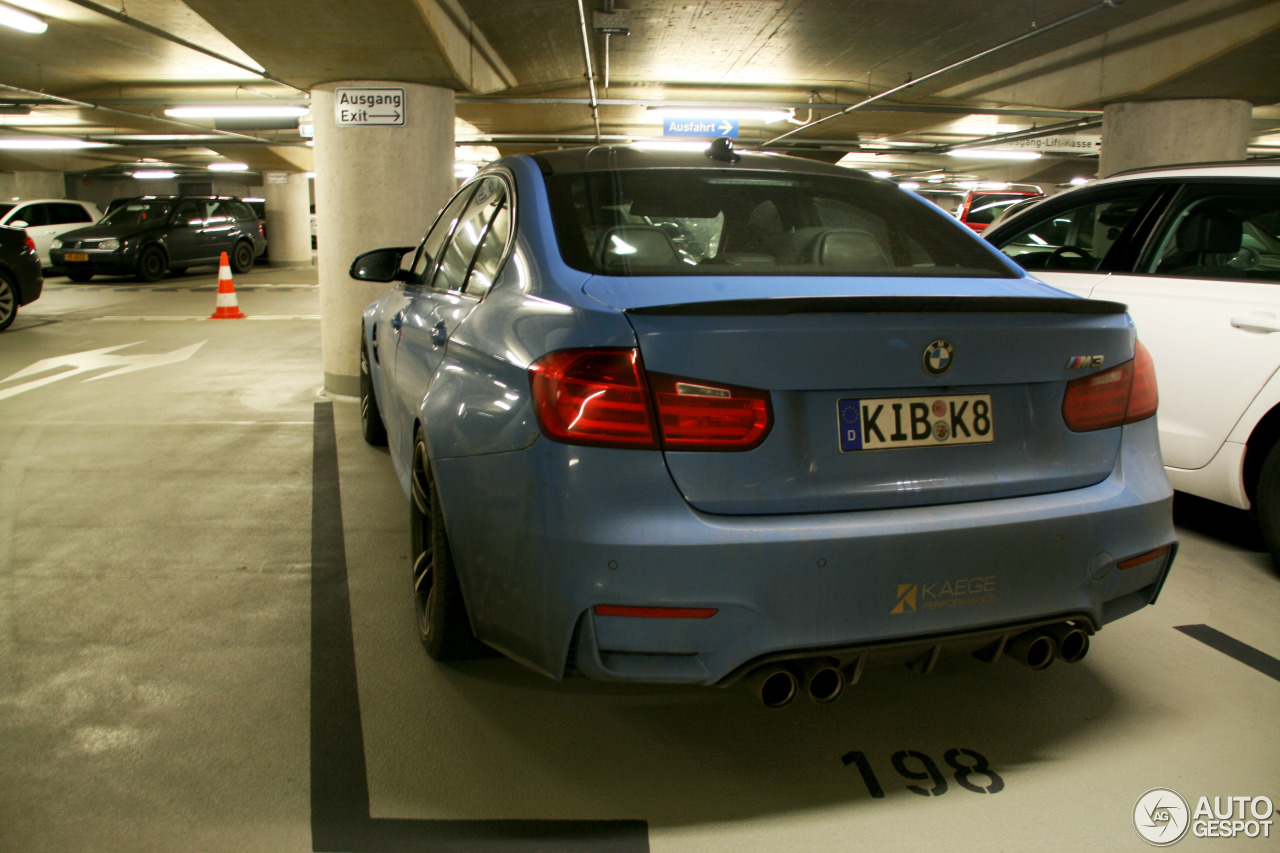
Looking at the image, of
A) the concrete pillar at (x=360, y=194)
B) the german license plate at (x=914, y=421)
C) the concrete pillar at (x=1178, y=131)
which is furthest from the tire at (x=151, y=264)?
the german license plate at (x=914, y=421)

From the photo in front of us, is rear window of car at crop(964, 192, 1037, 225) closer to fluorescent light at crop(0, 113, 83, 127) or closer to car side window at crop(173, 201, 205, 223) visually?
car side window at crop(173, 201, 205, 223)

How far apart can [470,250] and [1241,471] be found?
2.94 m

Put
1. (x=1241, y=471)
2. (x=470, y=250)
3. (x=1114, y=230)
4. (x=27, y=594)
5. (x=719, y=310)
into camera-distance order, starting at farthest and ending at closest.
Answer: (x=1114, y=230) < (x=1241, y=471) < (x=27, y=594) < (x=470, y=250) < (x=719, y=310)

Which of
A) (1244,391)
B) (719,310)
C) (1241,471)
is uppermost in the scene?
(719,310)

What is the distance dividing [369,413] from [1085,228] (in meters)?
4.03

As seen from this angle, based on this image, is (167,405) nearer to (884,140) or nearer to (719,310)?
(719,310)

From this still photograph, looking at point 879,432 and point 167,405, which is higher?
point 879,432

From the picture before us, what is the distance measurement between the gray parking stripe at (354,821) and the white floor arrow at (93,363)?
5623 millimetres

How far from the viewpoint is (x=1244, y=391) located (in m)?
3.56

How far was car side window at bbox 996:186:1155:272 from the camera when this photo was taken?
445cm

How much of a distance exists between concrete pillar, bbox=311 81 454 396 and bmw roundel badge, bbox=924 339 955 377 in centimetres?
585

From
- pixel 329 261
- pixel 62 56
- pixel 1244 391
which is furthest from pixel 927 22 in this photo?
pixel 62 56

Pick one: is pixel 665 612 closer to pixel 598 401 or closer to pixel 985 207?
pixel 598 401

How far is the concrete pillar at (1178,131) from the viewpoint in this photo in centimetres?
1130
